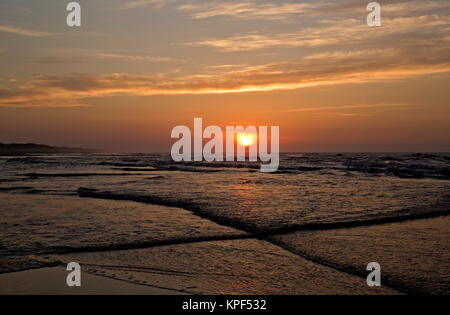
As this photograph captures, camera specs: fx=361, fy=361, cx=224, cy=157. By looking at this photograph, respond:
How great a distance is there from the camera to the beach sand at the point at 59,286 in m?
4.41

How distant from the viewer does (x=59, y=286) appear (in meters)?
4.56

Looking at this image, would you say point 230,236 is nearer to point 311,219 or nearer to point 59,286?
point 311,219

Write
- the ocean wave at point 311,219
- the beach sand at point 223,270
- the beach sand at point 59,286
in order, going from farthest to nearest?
the ocean wave at point 311,219, the beach sand at point 223,270, the beach sand at point 59,286

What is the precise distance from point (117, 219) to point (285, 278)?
5.23 metres

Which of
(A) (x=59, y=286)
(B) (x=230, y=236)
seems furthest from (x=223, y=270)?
(A) (x=59, y=286)

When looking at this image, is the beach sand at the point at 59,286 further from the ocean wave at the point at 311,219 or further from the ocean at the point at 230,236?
the ocean wave at the point at 311,219

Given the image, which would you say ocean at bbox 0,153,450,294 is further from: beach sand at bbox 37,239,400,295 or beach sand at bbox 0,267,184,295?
beach sand at bbox 0,267,184,295

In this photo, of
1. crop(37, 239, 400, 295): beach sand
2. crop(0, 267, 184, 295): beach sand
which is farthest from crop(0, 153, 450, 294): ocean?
crop(0, 267, 184, 295): beach sand

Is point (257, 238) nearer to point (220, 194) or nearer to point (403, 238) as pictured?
point (403, 238)

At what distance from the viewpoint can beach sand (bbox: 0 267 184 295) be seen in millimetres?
4414

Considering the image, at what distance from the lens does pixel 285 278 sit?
494 centimetres

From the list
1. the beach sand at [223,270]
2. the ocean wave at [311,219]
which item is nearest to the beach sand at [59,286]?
the beach sand at [223,270]

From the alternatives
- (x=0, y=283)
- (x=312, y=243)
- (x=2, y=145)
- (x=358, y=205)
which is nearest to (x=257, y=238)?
(x=312, y=243)

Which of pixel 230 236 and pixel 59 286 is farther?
pixel 230 236
